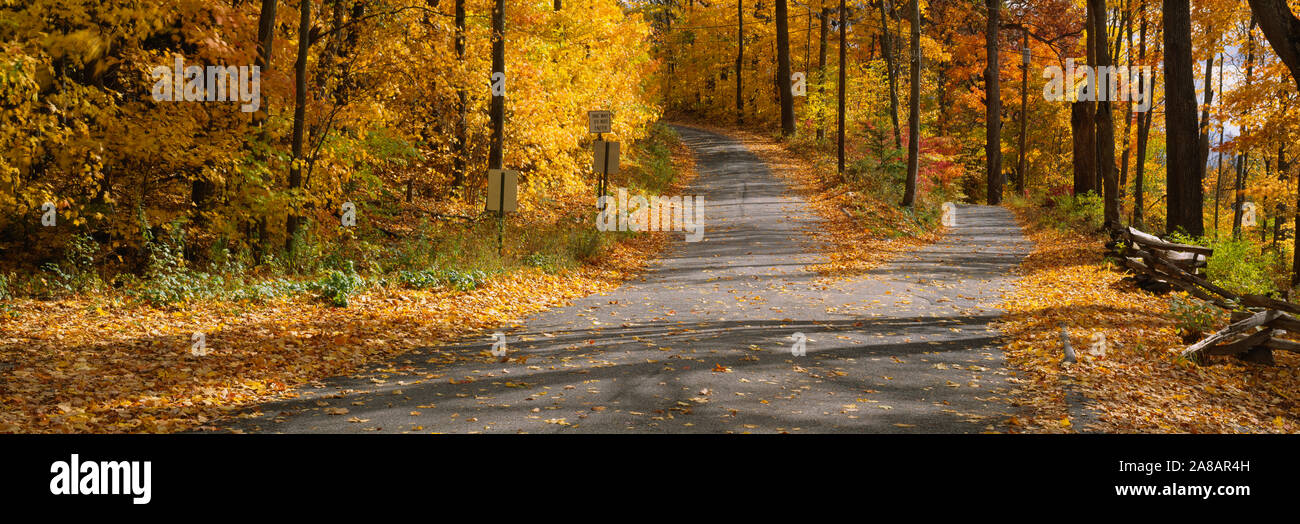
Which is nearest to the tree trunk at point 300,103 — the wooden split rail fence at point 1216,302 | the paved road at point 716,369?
the paved road at point 716,369

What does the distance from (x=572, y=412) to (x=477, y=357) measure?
279 cm

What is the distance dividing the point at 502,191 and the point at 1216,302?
467 inches

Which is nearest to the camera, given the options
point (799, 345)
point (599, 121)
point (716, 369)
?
point (716, 369)

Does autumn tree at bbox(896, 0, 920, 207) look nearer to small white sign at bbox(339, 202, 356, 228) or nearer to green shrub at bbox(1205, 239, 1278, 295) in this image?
green shrub at bbox(1205, 239, 1278, 295)

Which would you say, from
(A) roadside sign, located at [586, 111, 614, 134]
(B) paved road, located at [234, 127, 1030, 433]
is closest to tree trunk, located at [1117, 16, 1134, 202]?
(B) paved road, located at [234, 127, 1030, 433]

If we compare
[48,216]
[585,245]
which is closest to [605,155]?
[585,245]

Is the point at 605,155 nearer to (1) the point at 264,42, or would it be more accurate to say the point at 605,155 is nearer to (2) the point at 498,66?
(2) the point at 498,66

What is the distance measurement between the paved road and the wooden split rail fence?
93.4 inches

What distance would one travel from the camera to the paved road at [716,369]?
22.5 feet

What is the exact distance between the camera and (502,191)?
16.2m

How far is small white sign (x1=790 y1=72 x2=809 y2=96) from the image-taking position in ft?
150

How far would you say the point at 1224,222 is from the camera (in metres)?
52.1

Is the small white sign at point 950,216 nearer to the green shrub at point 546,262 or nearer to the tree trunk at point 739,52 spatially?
the green shrub at point 546,262

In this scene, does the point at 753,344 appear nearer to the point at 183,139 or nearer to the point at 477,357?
the point at 477,357
